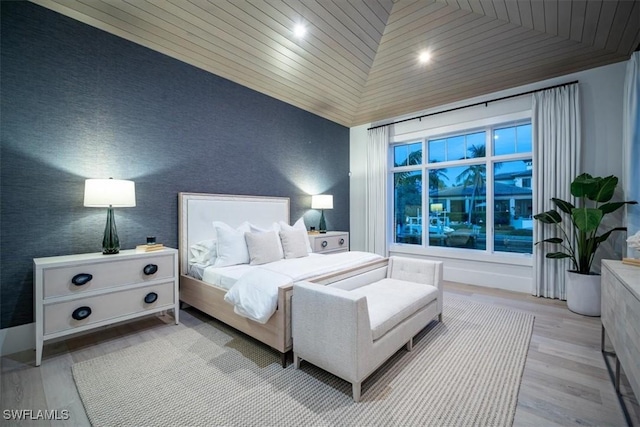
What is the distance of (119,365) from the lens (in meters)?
2.09

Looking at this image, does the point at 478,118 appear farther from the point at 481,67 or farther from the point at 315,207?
the point at 315,207

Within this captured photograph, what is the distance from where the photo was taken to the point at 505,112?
4059 millimetres

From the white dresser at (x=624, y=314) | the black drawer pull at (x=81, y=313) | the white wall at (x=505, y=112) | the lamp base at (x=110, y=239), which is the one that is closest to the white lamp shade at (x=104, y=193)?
the lamp base at (x=110, y=239)

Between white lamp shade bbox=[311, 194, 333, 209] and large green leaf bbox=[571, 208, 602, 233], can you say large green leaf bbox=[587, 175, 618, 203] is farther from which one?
white lamp shade bbox=[311, 194, 333, 209]

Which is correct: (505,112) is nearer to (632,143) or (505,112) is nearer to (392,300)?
(632,143)

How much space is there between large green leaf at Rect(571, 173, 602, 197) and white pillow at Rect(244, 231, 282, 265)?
11.7 ft

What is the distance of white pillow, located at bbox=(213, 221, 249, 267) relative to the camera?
2955mm

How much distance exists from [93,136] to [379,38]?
11.3 feet

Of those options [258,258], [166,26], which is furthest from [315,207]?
[166,26]

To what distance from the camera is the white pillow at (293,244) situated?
3.37 m

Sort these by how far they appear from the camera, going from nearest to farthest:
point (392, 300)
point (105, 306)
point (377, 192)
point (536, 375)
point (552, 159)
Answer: point (536, 375)
point (392, 300)
point (105, 306)
point (552, 159)
point (377, 192)

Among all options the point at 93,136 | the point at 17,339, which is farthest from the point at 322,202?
the point at 17,339

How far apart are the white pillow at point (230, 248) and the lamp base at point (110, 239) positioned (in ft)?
2.99

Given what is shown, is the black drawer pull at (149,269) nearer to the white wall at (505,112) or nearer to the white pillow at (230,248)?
the white pillow at (230,248)
